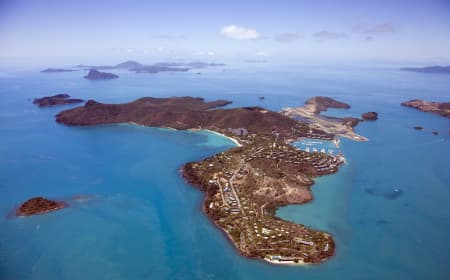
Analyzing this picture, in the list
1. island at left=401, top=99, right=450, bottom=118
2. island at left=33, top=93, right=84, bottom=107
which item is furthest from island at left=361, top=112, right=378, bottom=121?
island at left=33, top=93, right=84, bottom=107

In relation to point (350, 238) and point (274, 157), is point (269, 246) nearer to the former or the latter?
point (350, 238)

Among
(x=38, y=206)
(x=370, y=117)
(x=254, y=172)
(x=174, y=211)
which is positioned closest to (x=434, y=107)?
(x=370, y=117)

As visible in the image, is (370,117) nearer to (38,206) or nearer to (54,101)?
(38,206)

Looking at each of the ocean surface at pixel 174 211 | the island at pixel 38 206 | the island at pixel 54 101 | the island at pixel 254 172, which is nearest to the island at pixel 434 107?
the ocean surface at pixel 174 211

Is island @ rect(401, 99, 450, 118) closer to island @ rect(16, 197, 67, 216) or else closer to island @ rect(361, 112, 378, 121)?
island @ rect(361, 112, 378, 121)

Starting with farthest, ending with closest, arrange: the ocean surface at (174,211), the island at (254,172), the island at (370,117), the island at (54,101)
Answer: the island at (54,101) → the island at (370,117) → the island at (254,172) → the ocean surface at (174,211)

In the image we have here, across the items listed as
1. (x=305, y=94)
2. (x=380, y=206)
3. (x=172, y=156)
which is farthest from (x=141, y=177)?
(x=305, y=94)

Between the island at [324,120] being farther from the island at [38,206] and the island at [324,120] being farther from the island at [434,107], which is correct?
the island at [38,206]
